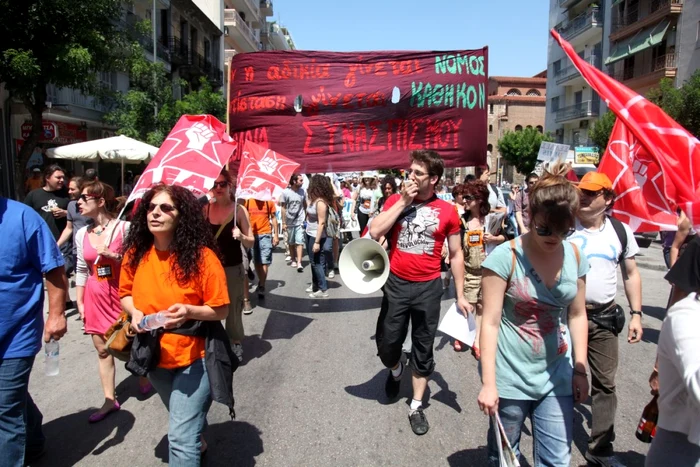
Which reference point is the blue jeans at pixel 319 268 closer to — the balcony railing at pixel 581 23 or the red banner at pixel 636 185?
the red banner at pixel 636 185

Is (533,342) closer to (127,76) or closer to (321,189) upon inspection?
(321,189)

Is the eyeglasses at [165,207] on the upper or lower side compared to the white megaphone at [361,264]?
upper

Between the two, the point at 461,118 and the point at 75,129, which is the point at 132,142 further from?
the point at 75,129

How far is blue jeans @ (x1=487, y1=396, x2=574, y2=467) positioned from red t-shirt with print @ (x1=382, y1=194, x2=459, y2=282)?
4.71 feet

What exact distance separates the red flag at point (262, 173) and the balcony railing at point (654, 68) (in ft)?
98.4

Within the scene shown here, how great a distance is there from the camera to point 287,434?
3.69 meters

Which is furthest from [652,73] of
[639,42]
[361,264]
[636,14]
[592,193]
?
[361,264]

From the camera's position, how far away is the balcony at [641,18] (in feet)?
92.2

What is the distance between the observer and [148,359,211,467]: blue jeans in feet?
8.71

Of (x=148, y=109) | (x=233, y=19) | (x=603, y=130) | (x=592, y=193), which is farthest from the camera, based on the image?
(x=233, y=19)

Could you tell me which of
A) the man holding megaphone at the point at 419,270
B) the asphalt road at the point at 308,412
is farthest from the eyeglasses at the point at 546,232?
the asphalt road at the point at 308,412

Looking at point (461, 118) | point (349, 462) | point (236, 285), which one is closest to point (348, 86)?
point (461, 118)

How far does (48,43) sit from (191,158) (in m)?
9.41

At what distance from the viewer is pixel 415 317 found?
3.92m
